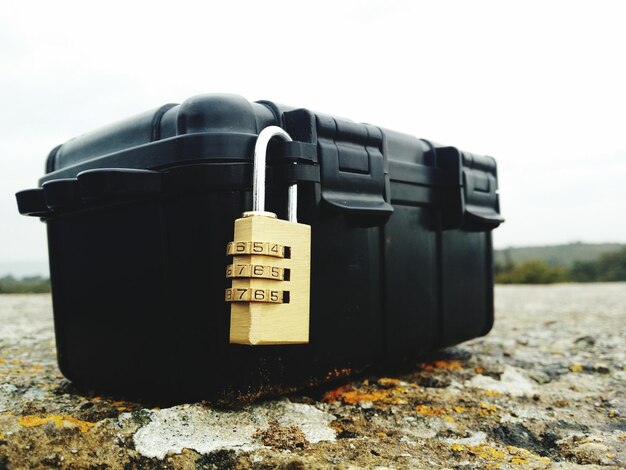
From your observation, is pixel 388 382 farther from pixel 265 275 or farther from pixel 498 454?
pixel 265 275

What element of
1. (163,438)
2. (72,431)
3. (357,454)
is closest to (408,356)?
Result: (357,454)

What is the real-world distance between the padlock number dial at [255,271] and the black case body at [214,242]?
0.08 meters

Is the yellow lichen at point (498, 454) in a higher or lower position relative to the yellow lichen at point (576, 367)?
lower

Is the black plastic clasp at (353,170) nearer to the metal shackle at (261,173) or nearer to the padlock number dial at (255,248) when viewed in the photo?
the metal shackle at (261,173)

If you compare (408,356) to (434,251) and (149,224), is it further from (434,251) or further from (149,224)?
(149,224)

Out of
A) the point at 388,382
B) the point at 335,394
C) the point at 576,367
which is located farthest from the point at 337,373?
the point at 576,367

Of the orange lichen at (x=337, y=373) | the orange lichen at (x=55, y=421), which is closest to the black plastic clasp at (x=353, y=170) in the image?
the orange lichen at (x=337, y=373)

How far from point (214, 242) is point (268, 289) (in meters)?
0.17

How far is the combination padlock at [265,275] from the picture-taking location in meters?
1.13

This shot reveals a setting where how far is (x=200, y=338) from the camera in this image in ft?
4.09

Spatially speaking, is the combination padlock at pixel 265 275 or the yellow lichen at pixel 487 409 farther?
the yellow lichen at pixel 487 409

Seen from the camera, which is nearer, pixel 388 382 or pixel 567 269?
pixel 388 382

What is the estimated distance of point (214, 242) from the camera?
1.22 m

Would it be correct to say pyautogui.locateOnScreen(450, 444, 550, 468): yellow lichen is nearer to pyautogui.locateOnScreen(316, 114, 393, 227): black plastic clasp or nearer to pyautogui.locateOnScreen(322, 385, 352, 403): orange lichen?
pyautogui.locateOnScreen(322, 385, 352, 403): orange lichen
